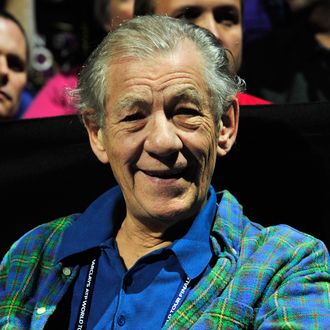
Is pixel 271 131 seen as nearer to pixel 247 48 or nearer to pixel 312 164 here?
pixel 312 164

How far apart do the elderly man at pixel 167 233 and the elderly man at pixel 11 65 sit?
122 cm

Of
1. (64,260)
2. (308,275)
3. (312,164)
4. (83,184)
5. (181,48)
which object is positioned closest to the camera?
(308,275)

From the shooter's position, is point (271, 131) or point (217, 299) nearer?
point (217, 299)

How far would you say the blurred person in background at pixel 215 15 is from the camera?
9.73 feet

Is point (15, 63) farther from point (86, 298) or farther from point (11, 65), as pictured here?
point (86, 298)

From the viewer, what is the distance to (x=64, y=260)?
243 centimetres

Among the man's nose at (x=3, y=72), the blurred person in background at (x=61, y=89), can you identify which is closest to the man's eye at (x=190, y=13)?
the blurred person in background at (x=61, y=89)

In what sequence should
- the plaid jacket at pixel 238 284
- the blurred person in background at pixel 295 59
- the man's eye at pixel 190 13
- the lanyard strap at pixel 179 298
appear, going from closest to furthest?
1. the plaid jacket at pixel 238 284
2. the lanyard strap at pixel 179 298
3. the man's eye at pixel 190 13
4. the blurred person in background at pixel 295 59

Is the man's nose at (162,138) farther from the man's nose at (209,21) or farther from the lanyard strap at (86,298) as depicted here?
the man's nose at (209,21)

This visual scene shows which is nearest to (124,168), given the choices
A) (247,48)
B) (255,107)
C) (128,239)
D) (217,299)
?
(128,239)

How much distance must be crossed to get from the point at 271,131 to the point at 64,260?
0.77 m

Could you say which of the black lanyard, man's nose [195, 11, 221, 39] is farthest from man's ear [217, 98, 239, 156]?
man's nose [195, 11, 221, 39]

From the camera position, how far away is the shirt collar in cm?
227

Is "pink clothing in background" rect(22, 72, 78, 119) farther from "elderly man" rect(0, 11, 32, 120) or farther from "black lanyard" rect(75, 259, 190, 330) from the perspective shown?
"black lanyard" rect(75, 259, 190, 330)
